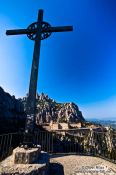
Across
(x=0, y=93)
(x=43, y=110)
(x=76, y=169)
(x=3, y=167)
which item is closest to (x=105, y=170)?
(x=76, y=169)

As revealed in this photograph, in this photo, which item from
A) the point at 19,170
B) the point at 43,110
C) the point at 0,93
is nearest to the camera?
the point at 19,170

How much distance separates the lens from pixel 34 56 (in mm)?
5051

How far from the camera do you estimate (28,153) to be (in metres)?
3.73

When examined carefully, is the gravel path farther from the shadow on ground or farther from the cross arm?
the cross arm

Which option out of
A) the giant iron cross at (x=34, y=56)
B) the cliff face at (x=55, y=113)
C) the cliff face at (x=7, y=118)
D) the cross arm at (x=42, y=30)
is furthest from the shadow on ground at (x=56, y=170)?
the cliff face at (x=55, y=113)

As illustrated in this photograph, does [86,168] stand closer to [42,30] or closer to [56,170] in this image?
[56,170]

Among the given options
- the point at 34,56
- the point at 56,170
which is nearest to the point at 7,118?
the point at 56,170

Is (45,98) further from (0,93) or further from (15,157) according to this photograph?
(15,157)

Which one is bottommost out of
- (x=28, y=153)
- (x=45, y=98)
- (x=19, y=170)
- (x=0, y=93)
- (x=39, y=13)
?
(x=19, y=170)

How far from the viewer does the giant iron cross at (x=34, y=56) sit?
14.3ft

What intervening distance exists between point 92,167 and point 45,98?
461 ft

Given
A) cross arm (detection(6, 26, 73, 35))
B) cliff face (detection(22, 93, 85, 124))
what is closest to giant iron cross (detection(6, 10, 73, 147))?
cross arm (detection(6, 26, 73, 35))

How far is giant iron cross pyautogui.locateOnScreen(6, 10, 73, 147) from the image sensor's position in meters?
4.34

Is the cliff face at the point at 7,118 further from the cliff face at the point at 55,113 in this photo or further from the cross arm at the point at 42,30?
the cliff face at the point at 55,113
